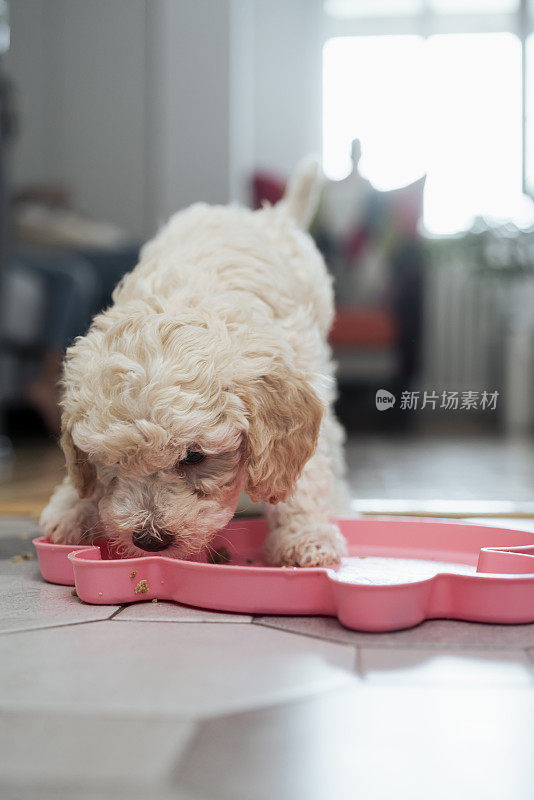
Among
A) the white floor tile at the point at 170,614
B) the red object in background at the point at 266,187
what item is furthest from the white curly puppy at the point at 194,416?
the red object in background at the point at 266,187

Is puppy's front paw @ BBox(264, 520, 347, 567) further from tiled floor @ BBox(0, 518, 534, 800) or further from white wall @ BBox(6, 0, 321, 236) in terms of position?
white wall @ BBox(6, 0, 321, 236)

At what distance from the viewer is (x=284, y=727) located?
104 centimetres

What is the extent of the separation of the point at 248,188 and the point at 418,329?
148 centimetres

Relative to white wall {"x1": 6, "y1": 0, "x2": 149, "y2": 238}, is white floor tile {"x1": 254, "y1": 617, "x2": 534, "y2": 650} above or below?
below

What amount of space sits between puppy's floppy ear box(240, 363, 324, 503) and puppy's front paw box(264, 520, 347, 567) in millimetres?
152

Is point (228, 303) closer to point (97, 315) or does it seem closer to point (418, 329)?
point (97, 315)

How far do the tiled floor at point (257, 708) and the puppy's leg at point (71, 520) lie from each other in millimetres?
330

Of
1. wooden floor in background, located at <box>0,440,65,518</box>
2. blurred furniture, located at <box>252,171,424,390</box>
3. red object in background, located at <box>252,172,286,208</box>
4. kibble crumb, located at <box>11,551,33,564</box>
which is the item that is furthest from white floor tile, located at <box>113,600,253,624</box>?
red object in background, located at <box>252,172,286,208</box>

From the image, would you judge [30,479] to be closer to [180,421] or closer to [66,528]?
[66,528]

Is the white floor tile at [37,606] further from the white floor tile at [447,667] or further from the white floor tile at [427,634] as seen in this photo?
the white floor tile at [447,667]

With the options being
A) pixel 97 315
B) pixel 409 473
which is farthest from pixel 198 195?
pixel 97 315

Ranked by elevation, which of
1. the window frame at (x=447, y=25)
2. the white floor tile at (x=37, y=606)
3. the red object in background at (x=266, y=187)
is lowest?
the white floor tile at (x=37, y=606)

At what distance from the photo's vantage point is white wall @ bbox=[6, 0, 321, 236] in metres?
5.20

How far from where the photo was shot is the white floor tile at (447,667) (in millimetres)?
1202
